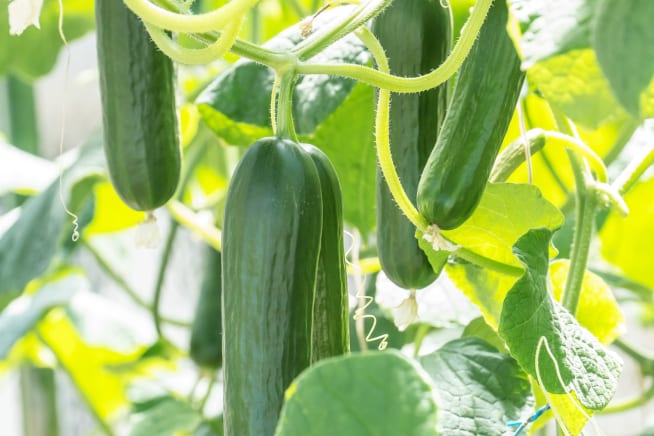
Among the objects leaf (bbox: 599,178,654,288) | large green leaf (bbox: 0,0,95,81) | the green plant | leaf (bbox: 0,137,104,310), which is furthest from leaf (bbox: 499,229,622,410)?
large green leaf (bbox: 0,0,95,81)

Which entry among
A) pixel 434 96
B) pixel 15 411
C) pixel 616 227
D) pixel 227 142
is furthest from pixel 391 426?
pixel 15 411

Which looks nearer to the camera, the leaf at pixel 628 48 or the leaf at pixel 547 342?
the leaf at pixel 628 48

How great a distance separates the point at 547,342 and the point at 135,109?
28 cm

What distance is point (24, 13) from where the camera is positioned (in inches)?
20.5

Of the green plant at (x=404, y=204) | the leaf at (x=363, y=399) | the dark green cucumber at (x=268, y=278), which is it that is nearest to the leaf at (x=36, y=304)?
the green plant at (x=404, y=204)

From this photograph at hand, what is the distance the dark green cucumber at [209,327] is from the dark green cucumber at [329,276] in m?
0.68

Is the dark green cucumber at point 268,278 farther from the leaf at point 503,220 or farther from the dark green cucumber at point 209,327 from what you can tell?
the dark green cucumber at point 209,327

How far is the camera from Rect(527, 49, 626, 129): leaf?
0.48 m

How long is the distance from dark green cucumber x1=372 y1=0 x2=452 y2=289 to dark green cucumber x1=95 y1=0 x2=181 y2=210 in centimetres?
13

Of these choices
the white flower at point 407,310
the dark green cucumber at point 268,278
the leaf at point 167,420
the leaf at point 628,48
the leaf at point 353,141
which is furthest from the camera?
the leaf at point 167,420

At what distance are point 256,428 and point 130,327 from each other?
1070 mm

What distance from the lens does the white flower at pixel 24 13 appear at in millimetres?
518

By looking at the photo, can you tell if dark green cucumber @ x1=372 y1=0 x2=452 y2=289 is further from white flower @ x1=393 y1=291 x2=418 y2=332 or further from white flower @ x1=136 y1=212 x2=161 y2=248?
white flower @ x1=136 y1=212 x2=161 y2=248

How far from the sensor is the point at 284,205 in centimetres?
54
